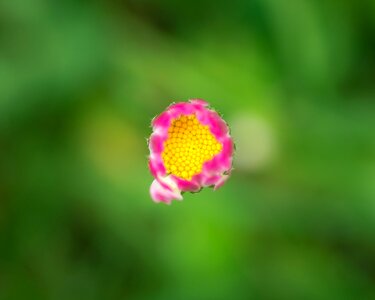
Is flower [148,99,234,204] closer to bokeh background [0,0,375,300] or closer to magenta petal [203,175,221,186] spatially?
magenta petal [203,175,221,186]

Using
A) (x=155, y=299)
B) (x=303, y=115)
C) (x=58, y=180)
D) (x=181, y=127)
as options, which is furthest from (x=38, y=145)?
(x=181, y=127)

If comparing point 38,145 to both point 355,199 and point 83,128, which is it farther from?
point 355,199

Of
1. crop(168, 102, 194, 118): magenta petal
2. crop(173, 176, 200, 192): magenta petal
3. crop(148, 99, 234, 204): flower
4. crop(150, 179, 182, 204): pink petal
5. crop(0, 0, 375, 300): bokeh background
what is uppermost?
crop(0, 0, 375, 300): bokeh background

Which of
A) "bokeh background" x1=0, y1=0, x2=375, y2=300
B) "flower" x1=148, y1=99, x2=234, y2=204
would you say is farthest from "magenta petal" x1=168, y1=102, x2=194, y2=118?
"bokeh background" x1=0, y1=0, x2=375, y2=300

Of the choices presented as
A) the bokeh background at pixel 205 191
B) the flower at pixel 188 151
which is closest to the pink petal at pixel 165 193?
→ the flower at pixel 188 151

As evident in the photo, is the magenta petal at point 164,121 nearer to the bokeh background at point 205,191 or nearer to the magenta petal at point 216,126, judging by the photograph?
the magenta petal at point 216,126
